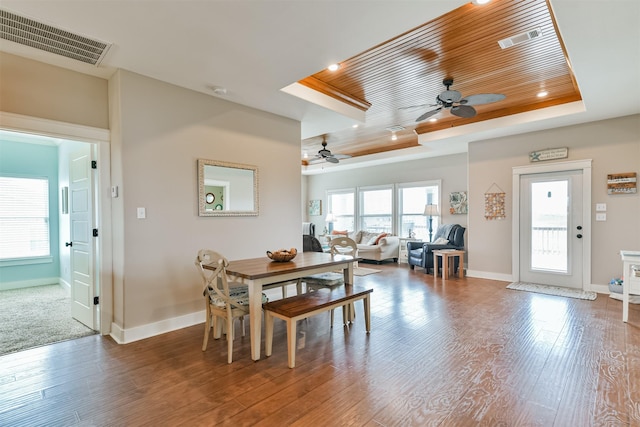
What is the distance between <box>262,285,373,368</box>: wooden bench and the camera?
248 cm

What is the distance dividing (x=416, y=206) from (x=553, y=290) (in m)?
3.68

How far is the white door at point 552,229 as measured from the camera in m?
4.97

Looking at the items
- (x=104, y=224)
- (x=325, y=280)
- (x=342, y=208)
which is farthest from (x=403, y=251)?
(x=104, y=224)

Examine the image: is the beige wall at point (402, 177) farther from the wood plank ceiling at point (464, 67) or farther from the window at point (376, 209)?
the wood plank ceiling at point (464, 67)

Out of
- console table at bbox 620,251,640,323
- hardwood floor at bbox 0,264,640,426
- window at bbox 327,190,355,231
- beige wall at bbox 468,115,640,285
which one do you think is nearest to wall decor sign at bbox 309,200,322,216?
window at bbox 327,190,355,231

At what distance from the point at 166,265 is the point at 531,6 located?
13.6 ft

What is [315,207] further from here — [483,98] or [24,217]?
[483,98]

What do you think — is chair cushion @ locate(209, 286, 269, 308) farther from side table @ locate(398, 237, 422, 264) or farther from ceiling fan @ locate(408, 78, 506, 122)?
side table @ locate(398, 237, 422, 264)

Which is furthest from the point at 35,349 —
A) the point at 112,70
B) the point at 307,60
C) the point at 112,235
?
the point at 307,60

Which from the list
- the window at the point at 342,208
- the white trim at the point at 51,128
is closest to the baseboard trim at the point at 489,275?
the window at the point at 342,208

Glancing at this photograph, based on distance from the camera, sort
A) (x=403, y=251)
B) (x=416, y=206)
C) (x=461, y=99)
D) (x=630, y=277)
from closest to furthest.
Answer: (x=630, y=277) → (x=461, y=99) → (x=403, y=251) → (x=416, y=206)

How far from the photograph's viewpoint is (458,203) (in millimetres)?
7238

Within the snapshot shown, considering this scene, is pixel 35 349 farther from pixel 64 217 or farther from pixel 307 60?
pixel 307 60

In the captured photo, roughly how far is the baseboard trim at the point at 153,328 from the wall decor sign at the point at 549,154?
571 cm
